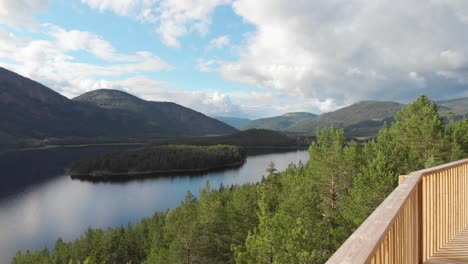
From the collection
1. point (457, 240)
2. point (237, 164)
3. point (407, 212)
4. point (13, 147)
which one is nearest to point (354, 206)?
point (457, 240)

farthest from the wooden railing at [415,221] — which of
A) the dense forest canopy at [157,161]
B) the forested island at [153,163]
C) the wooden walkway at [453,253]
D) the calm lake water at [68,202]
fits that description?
the dense forest canopy at [157,161]

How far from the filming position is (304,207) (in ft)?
81.9

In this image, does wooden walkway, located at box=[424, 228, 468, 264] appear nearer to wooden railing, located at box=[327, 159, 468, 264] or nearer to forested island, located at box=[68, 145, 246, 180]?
wooden railing, located at box=[327, 159, 468, 264]

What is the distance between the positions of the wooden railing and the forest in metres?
12.8

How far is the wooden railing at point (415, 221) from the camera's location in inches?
82.6

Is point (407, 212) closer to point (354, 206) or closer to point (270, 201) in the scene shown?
point (354, 206)

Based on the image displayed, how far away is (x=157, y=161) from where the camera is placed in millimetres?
130000

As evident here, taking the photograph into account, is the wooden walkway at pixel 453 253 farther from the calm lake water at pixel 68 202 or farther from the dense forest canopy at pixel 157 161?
the dense forest canopy at pixel 157 161

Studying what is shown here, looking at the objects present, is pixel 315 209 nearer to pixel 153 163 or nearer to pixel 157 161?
pixel 153 163

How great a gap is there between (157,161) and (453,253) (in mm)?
129167

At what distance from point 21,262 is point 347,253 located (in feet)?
152

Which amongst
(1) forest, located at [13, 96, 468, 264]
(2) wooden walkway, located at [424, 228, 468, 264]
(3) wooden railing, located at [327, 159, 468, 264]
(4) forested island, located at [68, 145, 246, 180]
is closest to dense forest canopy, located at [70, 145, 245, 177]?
(4) forested island, located at [68, 145, 246, 180]

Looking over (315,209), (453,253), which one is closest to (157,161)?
(315,209)

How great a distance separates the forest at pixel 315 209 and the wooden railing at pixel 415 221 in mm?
12814
